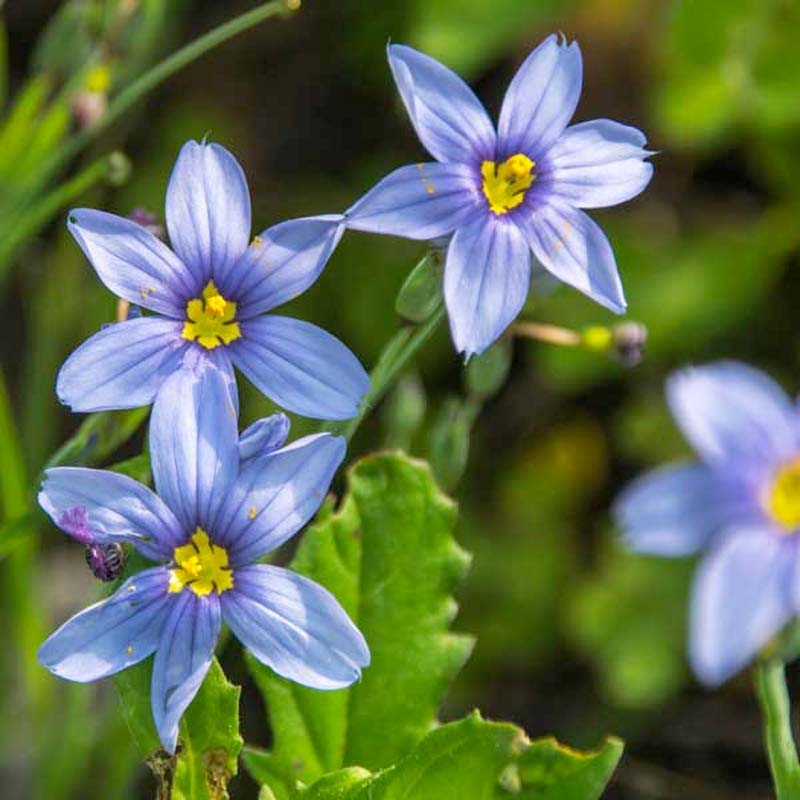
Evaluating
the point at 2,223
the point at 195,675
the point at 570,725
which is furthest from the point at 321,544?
the point at 570,725

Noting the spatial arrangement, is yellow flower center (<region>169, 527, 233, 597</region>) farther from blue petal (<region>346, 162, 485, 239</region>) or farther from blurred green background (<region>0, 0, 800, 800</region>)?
blurred green background (<region>0, 0, 800, 800</region>)

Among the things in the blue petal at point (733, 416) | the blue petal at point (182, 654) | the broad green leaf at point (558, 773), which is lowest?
the blue petal at point (733, 416)

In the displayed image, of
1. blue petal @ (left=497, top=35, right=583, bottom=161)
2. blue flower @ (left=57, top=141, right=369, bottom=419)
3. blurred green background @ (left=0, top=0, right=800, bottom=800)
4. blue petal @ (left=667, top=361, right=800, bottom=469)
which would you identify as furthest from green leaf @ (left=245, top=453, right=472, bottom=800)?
blurred green background @ (left=0, top=0, right=800, bottom=800)

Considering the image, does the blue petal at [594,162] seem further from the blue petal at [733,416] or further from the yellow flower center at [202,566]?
the blue petal at [733,416]

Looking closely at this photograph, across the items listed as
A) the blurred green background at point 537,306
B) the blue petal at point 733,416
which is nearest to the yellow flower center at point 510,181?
the blue petal at point 733,416

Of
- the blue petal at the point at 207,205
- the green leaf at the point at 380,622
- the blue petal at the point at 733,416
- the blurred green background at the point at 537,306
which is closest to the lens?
the blue petal at the point at 207,205
